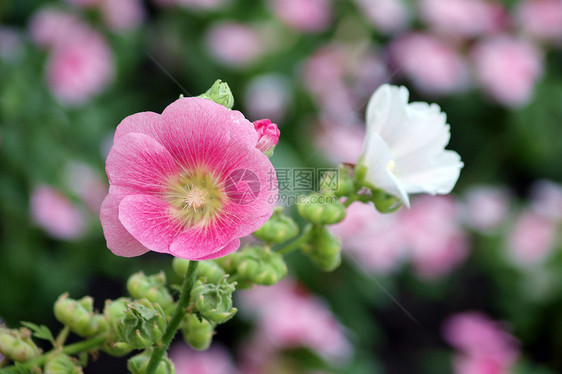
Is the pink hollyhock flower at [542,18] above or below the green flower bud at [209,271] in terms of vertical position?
above

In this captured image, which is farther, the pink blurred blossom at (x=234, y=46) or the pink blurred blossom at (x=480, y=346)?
the pink blurred blossom at (x=234, y=46)

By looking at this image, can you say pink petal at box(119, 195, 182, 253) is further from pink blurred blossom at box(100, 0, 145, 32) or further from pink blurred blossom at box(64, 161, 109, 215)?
pink blurred blossom at box(100, 0, 145, 32)

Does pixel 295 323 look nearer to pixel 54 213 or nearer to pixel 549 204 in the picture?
pixel 54 213

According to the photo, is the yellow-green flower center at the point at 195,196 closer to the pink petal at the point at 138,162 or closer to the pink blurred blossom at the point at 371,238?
the pink petal at the point at 138,162

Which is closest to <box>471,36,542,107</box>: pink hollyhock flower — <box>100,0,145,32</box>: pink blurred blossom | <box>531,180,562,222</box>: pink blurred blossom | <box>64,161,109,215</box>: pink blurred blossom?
<box>531,180,562,222</box>: pink blurred blossom

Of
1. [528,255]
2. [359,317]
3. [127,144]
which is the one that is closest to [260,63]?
[359,317]

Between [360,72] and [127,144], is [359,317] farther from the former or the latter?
[127,144]

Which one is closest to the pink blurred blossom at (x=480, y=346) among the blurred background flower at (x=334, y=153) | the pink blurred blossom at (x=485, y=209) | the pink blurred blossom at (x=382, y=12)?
the blurred background flower at (x=334, y=153)
